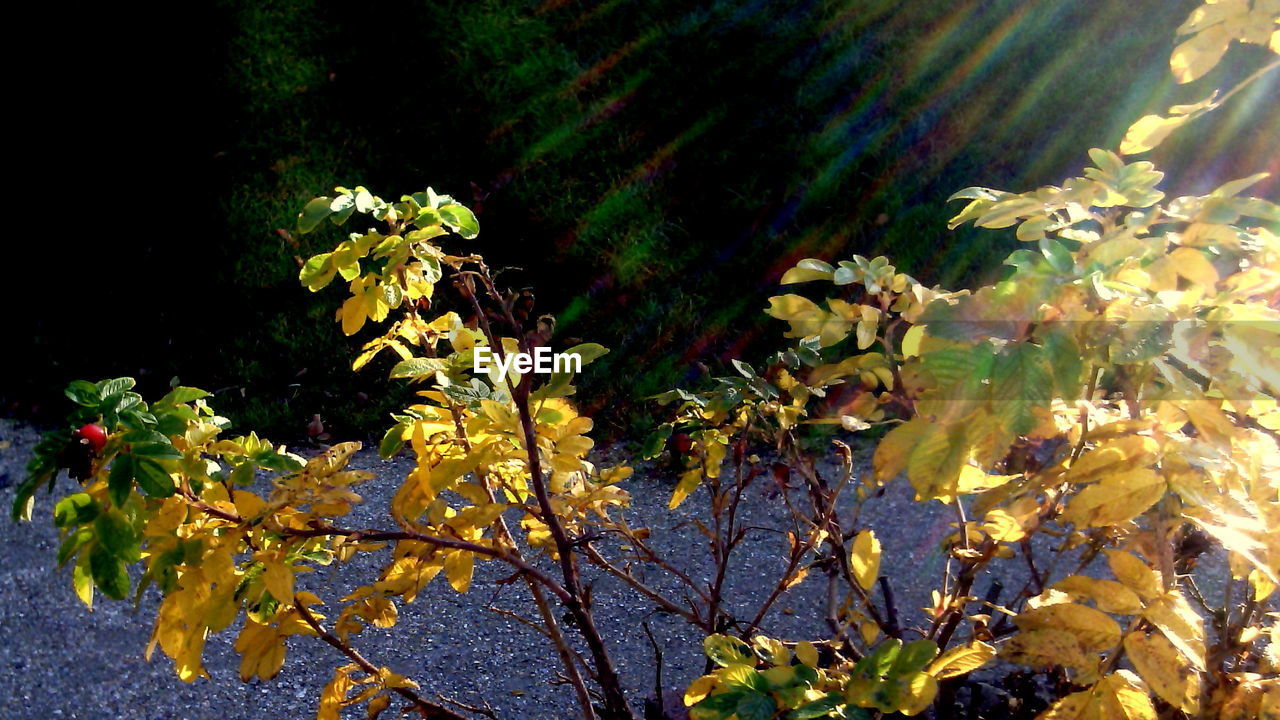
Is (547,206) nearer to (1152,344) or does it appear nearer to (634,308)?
(634,308)

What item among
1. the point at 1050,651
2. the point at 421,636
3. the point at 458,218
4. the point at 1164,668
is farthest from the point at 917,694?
the point at 421,636

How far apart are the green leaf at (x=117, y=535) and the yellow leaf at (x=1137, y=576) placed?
3.67 feet

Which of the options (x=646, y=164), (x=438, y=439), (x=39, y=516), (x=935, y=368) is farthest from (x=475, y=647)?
(x=646, y=164)

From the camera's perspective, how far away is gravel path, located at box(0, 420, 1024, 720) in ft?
8.21

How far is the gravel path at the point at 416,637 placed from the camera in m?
2.50

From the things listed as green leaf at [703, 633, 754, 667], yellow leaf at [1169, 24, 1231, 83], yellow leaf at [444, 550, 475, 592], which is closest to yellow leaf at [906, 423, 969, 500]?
green leaf at [703, 633, 754, 667]

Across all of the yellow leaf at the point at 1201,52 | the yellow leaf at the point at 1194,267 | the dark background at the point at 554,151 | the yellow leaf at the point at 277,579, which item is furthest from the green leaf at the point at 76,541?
the dark background at the point at 554,151

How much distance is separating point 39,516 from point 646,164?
2971 millimetres

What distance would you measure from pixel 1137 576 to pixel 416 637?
2079 mm

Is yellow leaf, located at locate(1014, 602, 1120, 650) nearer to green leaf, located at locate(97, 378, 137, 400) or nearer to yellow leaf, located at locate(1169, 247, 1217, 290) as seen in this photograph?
yellow leaf, located at locate(1169, 247, 1217, 290)

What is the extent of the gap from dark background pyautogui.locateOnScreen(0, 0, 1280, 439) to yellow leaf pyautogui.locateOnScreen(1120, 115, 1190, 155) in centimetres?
267

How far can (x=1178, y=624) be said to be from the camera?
1.07 m

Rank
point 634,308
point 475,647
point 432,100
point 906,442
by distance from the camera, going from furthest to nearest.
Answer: point 432,100 → point 634,308 → point 475,647 → point 906,442

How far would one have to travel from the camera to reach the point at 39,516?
10.9ft
